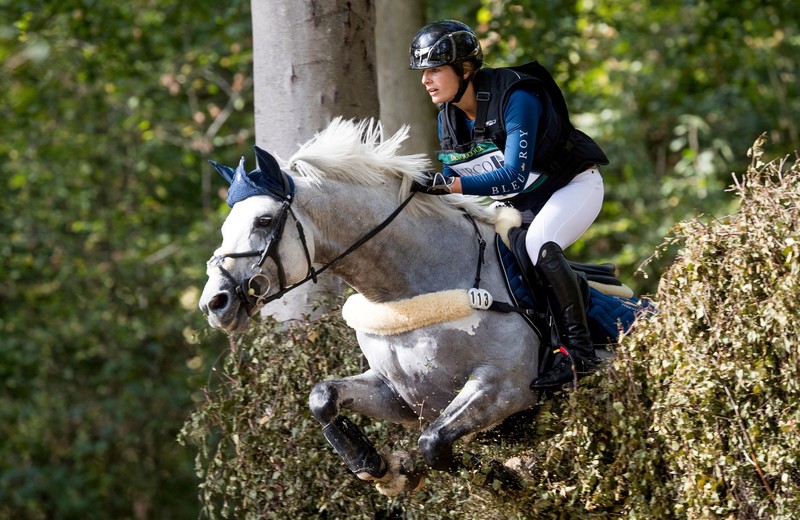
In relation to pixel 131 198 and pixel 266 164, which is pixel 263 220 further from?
pixel 131 198

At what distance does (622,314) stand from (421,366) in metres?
1.04

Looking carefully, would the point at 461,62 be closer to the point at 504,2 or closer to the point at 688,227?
the point at 688,227

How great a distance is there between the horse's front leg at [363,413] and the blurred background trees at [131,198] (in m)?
7.25

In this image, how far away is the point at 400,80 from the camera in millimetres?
9109

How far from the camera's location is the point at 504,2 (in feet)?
38.2

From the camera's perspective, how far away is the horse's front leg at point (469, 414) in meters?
4.37

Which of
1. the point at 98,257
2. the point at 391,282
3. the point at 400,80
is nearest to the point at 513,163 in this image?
the point at 391,282

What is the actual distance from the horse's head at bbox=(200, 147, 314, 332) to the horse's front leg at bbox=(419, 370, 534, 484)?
837 mm

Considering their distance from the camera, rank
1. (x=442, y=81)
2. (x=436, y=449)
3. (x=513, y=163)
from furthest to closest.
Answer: (x=442, y=81), (x=513, y=163), (x=436, y=449)

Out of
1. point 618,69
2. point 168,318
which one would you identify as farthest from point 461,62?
point 618,69

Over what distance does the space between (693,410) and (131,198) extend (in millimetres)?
10887

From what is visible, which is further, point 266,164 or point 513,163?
point 513,163

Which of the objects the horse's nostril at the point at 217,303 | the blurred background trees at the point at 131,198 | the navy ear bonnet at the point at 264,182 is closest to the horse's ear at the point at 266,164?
the navy ear bonnet at the point at 264,182

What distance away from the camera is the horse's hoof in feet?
15.6
